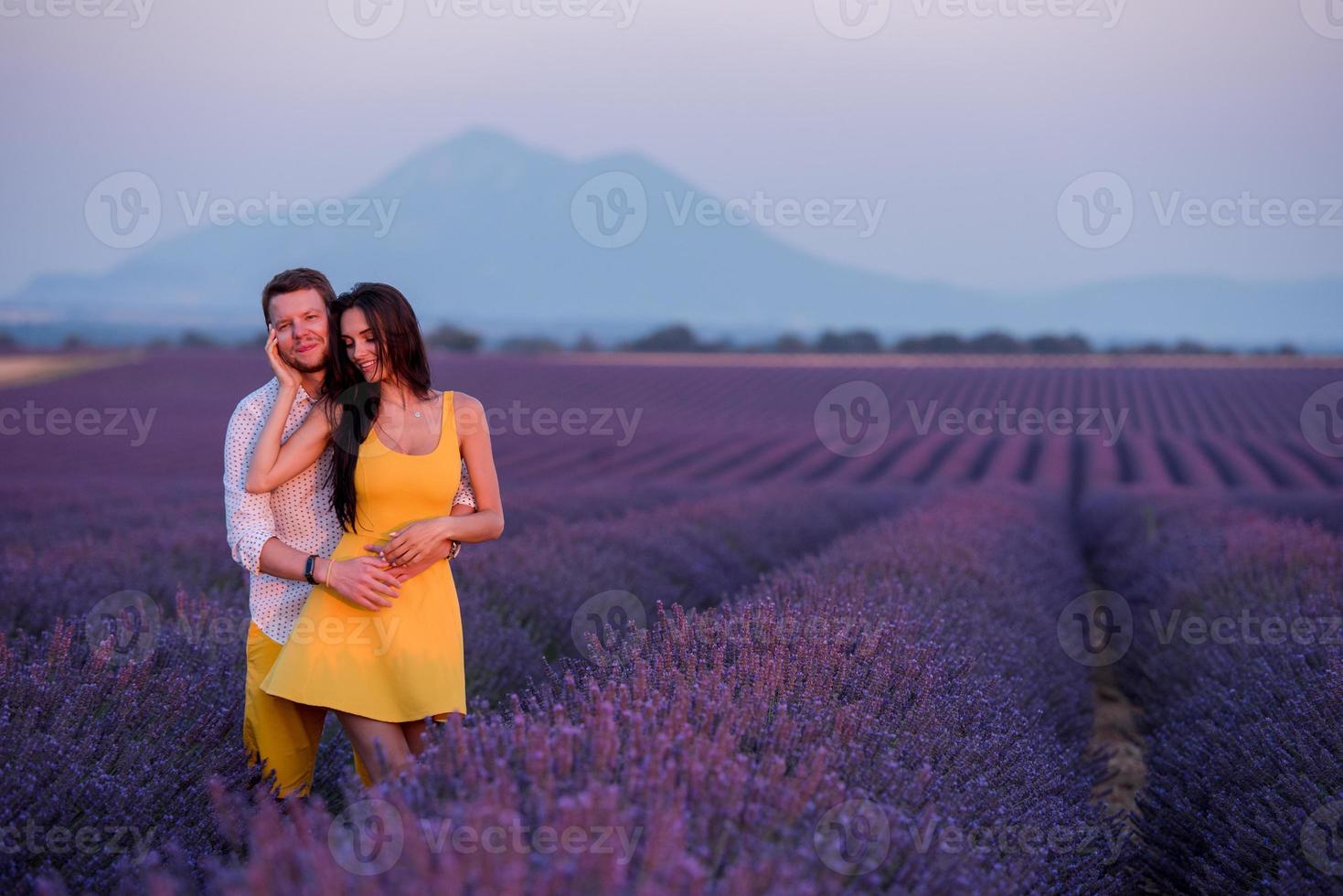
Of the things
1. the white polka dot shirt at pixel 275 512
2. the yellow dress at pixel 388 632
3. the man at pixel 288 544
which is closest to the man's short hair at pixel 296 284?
the man at pixel 288 544

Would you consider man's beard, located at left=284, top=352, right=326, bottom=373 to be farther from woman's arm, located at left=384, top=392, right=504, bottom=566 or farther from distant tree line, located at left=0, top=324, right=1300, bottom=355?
distant tree line, located at left=0, top=324, right=1300, bottom=355

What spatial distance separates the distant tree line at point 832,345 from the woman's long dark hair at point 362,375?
4980cm

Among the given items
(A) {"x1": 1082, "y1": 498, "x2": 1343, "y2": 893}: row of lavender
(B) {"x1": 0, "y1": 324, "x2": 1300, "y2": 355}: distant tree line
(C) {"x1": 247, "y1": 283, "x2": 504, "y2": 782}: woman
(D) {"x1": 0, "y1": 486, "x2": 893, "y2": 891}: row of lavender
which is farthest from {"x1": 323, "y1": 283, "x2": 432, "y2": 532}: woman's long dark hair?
(B) {"x1": 0, "y1": 324, "x2": 1300, "y2": 355}: distant tree line

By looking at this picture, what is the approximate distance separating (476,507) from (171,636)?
146 cm

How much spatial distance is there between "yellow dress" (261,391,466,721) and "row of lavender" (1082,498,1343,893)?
1.90m

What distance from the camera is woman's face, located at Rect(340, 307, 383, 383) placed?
261 centimetres

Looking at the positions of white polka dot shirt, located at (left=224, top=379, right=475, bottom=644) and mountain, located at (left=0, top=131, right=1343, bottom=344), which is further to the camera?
mountain, located at (left=0, top=131, right=1343, bottom=344)

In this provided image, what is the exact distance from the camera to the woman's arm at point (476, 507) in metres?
2.56

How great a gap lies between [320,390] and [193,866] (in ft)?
3.73

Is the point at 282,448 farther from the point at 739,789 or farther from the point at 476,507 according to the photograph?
the point at 739,789

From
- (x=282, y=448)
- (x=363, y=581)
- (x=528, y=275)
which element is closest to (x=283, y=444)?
(x=282, y=448)

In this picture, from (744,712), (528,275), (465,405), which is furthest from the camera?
(528,275)

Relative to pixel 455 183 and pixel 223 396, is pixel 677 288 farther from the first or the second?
pixel 223 396

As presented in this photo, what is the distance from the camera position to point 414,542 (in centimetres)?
254
